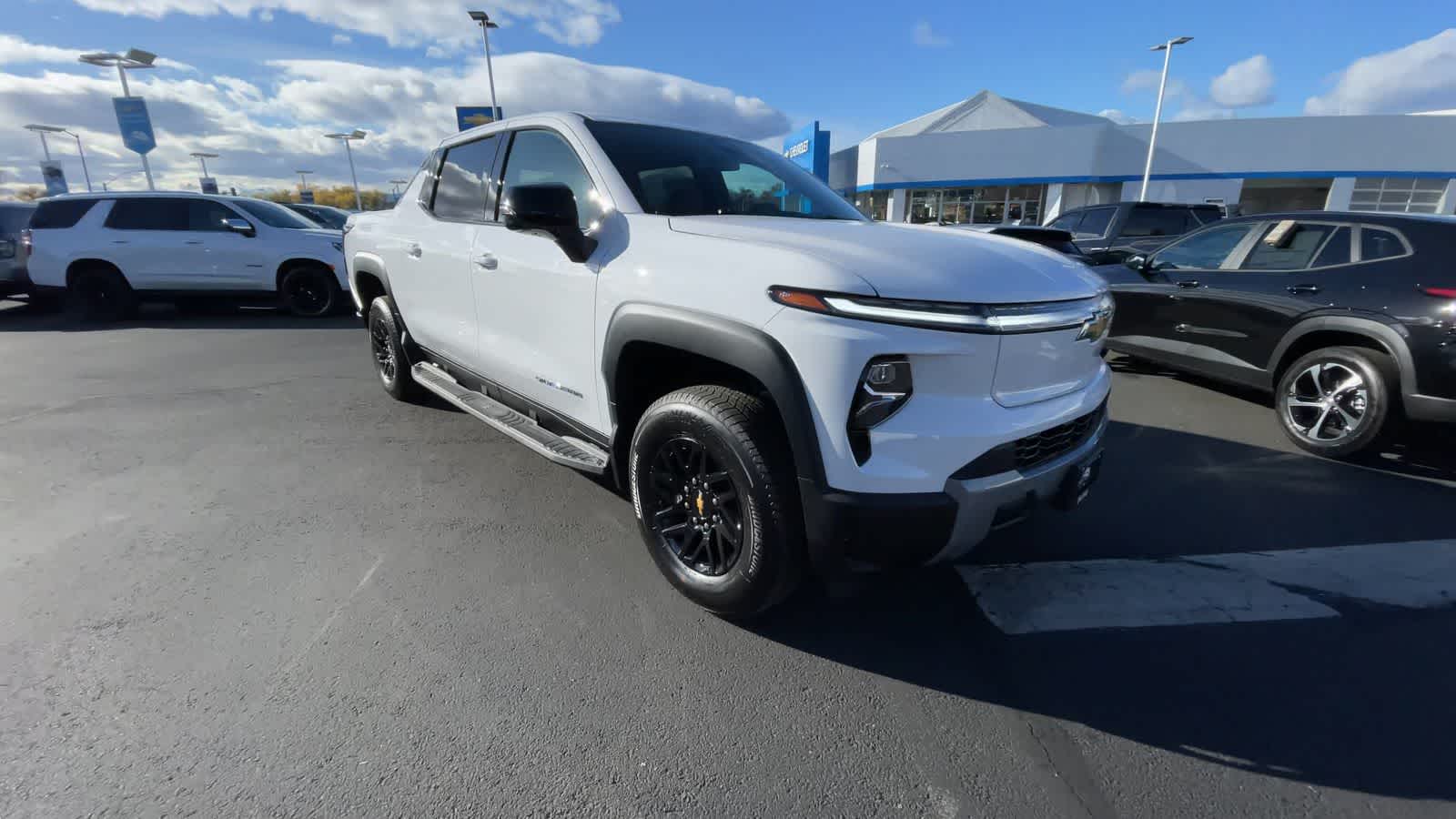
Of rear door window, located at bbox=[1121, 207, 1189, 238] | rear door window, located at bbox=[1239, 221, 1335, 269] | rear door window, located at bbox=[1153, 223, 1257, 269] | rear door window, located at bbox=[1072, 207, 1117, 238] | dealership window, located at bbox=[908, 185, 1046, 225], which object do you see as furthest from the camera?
dealership window, located at bbox=[908, 185, 1046, 225]

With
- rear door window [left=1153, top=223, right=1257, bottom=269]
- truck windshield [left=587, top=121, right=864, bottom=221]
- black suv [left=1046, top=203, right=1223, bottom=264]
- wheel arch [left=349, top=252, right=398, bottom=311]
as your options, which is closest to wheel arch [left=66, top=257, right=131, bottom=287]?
wheel arch [left=349, top=252, right=398, bottom=311]

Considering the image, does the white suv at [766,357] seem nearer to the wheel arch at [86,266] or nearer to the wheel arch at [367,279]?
the wheel arch at [367,279]

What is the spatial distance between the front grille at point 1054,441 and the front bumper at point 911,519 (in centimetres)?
5

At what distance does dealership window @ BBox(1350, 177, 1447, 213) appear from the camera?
30828 millimetres

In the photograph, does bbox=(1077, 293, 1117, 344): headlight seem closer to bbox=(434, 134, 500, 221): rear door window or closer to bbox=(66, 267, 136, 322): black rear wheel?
bbox=(434, 134, 500, 221): rear door window

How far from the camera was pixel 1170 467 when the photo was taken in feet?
12.8

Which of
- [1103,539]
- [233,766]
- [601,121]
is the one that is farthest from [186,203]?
[1103,539]

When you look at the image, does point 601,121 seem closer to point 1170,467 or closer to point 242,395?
point 1170,467

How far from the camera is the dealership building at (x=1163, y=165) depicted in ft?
98.5

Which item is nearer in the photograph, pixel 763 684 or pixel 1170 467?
pixel 763 684

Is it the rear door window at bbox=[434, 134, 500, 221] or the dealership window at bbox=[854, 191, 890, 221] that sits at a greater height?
the dealership window at bbox=[854, 191, 890, 221]

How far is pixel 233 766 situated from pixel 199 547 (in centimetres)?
160

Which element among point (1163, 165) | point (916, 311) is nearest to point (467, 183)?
point (916, 311)

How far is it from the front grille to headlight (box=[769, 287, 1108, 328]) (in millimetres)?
371
